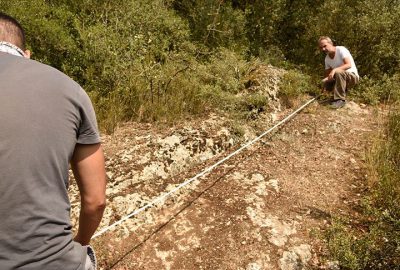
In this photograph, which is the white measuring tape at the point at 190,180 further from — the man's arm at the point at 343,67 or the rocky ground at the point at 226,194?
the man's arm at the point at 343,67

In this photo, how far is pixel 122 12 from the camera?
18.6 ft

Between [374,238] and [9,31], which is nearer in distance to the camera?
[9,31]

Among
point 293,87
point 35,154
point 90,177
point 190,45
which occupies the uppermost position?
point 35,154

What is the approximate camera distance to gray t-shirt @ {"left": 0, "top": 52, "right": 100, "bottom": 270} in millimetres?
1216

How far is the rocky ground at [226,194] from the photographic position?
314 cm

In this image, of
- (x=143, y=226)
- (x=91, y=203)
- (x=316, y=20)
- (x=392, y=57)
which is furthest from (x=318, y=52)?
(x=91, y=203)

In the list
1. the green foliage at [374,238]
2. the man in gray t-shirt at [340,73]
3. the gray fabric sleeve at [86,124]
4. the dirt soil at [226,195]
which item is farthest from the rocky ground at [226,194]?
the gray fabric sleeve at [86,124]

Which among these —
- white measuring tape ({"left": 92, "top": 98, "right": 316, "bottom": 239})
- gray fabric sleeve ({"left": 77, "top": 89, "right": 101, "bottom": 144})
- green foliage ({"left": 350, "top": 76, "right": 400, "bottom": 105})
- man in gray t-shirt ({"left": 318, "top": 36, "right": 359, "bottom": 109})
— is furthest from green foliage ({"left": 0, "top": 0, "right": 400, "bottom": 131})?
gray fabric sleeve ({"left": 77, "top": 89, "right": 101, "bottom": 144})

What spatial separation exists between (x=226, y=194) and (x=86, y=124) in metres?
2.63

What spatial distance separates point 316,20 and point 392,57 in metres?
1.74

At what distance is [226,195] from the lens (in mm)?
3812

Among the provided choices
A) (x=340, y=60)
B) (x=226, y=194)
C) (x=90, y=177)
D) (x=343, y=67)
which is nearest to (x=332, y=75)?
(x=343, y=67)

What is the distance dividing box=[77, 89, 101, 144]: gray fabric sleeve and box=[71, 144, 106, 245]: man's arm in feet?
0.09

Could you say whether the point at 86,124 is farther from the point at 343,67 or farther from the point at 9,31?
the point at 343,67
